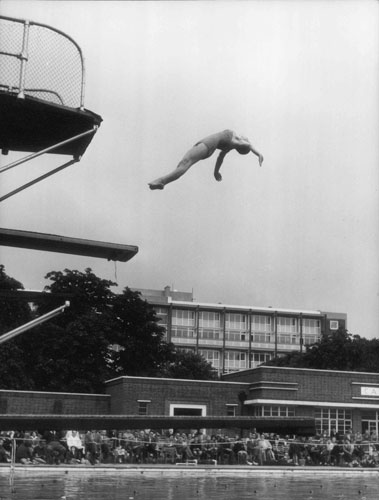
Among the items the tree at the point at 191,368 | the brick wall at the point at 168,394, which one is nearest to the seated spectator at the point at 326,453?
the brick wall at the point at 168,394

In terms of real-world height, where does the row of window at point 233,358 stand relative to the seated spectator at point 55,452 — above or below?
above

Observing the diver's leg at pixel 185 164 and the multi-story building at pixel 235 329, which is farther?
the multi-story building at pixel 235 329

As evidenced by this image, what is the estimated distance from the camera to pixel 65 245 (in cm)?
544

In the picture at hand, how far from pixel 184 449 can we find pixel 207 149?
27.6 meters

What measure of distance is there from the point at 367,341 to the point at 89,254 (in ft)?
262

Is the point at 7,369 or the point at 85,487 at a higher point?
the point at 7,369

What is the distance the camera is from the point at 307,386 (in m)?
45.0

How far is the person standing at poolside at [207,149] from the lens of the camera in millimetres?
5469

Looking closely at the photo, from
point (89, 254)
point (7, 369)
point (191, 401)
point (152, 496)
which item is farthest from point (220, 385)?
point (89, 254)

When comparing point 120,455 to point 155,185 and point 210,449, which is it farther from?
point 155,185

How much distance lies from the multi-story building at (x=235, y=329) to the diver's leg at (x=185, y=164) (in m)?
102

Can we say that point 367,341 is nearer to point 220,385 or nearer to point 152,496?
point 220,385

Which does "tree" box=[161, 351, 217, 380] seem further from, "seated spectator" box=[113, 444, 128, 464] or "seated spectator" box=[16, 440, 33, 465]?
"seated spectator" box=[16, 440, 33, 465]

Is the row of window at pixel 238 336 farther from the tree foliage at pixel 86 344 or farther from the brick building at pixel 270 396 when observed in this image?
the brick building at pixel 270 396
